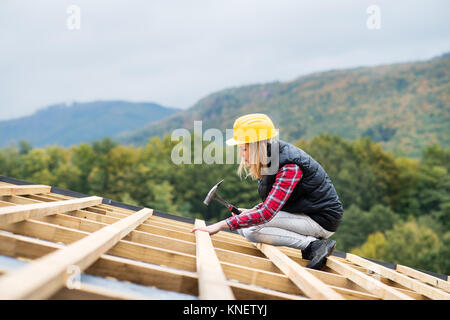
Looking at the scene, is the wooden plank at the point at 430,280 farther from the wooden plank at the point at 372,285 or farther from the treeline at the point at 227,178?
the treeline at the point at 227,178

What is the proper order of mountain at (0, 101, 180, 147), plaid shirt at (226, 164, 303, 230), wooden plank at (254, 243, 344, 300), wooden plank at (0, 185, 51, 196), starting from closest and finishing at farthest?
wooden plank at (254, 243, 344, 300)
plaid shirt at (226, 164, 303, 230)
wooden plank at (0, 185, 51, 196)
mountain at (0, 101, 180, 147)

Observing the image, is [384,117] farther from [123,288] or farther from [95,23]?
[95,23]

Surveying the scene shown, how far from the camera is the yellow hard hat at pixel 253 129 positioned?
2.94 metres

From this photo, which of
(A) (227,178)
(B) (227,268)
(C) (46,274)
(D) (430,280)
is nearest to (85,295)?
(C) (46,274)

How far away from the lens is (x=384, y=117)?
85312mm

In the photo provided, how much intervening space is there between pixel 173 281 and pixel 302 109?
331 feet

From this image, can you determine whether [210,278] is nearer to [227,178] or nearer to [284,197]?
[284,197]

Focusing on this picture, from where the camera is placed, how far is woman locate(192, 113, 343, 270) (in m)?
2.95

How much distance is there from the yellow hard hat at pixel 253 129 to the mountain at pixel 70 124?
16858 centimetres

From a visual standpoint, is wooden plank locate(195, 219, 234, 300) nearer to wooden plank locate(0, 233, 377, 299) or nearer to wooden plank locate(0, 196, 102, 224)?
wooden plank locate(0, 233, 377, 299)

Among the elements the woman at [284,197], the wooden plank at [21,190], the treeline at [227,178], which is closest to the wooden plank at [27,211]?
the wooden plank at [21,190]

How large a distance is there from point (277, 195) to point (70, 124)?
19450 cm

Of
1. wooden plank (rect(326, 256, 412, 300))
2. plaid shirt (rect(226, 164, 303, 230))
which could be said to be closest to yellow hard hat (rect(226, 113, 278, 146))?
plaid shirt (rect(226, 164, 303, 230))

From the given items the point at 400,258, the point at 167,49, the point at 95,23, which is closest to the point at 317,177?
the point at 400,258
